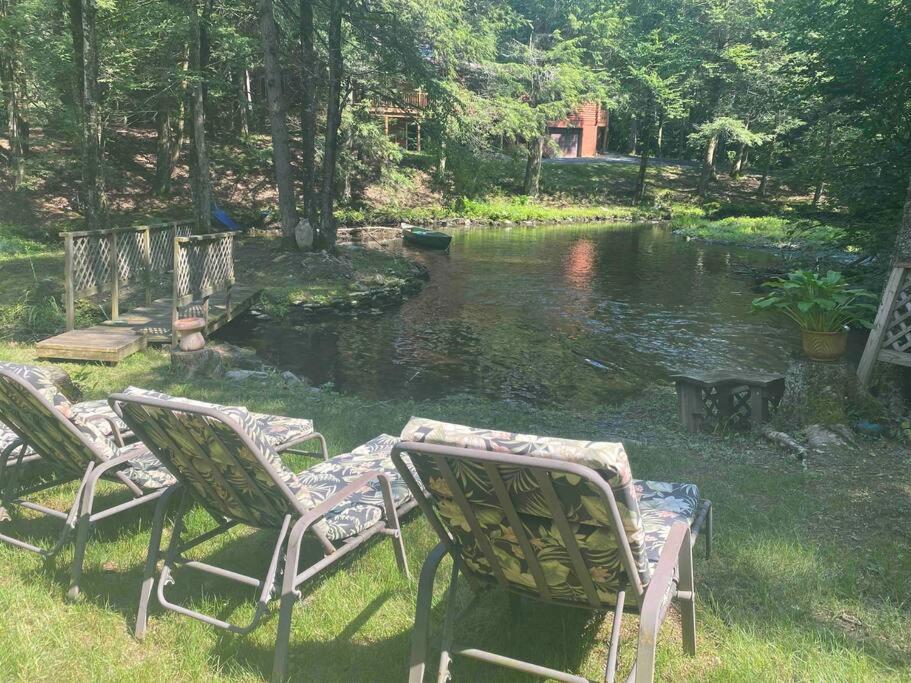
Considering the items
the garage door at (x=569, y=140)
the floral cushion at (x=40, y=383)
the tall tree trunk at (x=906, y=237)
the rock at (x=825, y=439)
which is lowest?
the rock at (x=825, y=439)

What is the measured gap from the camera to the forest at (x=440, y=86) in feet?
32.9

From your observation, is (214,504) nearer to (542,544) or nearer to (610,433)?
(542,544)

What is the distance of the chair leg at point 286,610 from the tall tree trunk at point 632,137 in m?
49.8

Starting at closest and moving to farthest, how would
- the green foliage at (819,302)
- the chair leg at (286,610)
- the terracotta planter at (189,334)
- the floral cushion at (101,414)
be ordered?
the chair leg at (286,610) → the floral cushion at (101,414) → the green foliage at (819,302) → the terracotta planter at (189,334)

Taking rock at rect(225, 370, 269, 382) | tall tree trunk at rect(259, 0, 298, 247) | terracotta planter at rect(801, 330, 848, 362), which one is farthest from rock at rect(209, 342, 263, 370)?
tall tree trunk at rect(259, 0, 298, 247)

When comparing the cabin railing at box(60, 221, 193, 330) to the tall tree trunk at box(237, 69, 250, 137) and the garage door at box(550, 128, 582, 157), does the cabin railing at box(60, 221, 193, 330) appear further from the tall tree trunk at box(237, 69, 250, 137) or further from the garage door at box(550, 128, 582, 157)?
the garage door at box(550, 128, 582, 157)

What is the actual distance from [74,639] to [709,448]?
454 cm

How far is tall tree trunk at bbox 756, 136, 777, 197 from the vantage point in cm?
3774

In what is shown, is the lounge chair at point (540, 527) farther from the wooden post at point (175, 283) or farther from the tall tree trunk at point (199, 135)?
the tall tree trunk at point (199, 135)

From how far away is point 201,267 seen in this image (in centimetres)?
996

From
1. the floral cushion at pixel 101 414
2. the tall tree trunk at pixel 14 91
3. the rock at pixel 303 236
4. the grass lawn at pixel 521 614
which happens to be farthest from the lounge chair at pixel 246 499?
the tall tree trunk at pixel 14 91

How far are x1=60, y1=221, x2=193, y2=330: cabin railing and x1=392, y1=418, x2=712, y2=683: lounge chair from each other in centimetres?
806

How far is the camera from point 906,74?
8.98 meters

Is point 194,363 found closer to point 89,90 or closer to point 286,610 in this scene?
point 286,610
